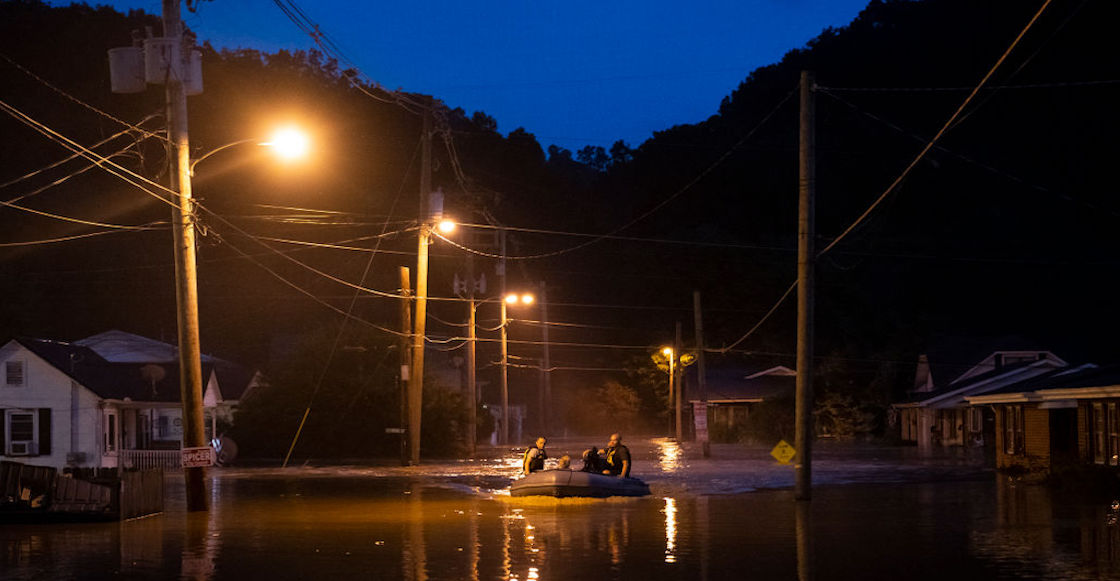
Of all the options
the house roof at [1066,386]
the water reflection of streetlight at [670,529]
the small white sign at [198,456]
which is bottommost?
the water reflection of streetlight at [670,529]

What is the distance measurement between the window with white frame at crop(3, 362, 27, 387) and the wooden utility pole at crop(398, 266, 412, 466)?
45.4ft

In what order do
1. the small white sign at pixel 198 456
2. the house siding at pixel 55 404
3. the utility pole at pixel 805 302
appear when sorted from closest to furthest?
the small white sign at pixel 198 456, the utility pole at pixel 805 302, the house siding at pixel 55 404

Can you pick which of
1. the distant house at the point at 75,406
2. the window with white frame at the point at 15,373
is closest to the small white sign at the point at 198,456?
the distant house at the point at 75,406

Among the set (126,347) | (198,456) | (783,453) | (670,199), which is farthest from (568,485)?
(670,199)

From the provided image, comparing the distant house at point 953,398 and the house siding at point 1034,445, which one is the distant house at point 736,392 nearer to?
the distant house at point 953,398

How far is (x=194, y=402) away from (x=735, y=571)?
13.9 m

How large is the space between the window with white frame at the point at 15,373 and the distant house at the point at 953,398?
122 feet

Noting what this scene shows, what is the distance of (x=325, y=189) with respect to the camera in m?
76.9

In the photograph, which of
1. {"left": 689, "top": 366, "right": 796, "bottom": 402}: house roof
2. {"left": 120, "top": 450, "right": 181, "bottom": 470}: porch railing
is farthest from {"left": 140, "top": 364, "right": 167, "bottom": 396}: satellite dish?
{"left": 689, "top": 366, "right": 796, "bottom": 402}: house roof

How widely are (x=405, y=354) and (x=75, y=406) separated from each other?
41.2 ft

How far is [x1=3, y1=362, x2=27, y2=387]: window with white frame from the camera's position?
4900 centimetres

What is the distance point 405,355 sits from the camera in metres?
47.8

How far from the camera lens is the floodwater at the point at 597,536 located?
16.8 meters

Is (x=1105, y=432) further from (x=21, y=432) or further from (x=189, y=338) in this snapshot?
(x=21, y=432)
